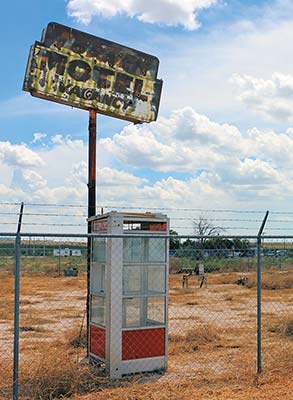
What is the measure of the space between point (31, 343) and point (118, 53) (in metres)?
6.10

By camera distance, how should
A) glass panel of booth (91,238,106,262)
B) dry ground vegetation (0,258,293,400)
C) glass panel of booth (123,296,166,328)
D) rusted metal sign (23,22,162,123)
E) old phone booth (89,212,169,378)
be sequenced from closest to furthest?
dry ground vegetation (0,258,293,400)
old phone booth (89,212,169,378)
glass panel of booth (123,296,166,328)
glass panel of booth (91,238,106,262)
rusted metal sign (23,22,162,123)

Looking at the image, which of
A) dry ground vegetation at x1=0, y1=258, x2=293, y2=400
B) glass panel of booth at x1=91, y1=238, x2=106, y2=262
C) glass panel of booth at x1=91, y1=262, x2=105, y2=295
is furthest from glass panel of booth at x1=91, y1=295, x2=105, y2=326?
dry ground vegetation at x1=0, y1=258, x2=293, y2=400

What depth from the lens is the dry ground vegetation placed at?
7445 mm

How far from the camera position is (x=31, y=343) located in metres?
11.6

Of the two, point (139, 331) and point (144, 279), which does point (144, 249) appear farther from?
point (139, 331)

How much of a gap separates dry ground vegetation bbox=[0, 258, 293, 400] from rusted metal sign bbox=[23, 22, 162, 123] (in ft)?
13.1

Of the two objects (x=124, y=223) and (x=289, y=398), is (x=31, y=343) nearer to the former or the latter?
(x=124, y=223)

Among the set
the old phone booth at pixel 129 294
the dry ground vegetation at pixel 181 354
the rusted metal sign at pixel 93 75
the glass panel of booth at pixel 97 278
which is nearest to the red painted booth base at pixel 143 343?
the old phone booth at pixel 129 294

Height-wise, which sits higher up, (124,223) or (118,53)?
(118,53)

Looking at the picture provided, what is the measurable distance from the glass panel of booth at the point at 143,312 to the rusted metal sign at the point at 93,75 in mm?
3416

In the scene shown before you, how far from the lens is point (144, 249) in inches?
356

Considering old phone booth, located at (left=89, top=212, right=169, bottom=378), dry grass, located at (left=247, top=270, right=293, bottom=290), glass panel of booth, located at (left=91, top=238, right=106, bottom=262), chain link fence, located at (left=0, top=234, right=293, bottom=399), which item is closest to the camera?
chain link fence, located at (left=0, top=234, right=293, bottom=399)

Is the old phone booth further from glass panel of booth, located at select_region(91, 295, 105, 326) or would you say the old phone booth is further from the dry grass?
the dry grass

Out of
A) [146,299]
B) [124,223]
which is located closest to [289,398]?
[146,299]
